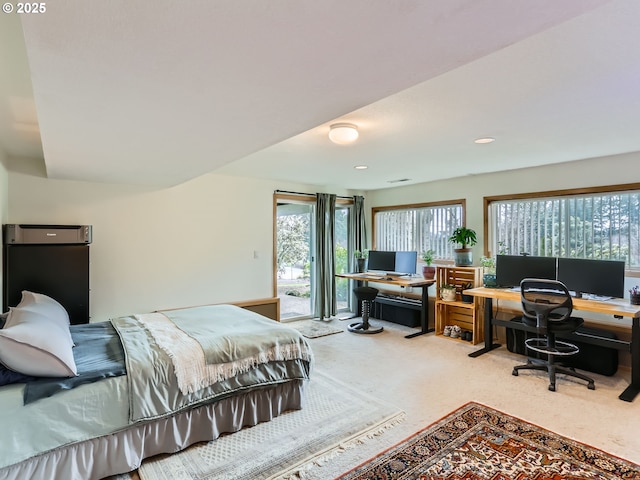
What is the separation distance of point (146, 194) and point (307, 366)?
Answer: 2.93 m

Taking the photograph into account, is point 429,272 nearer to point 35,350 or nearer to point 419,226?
point 419,226

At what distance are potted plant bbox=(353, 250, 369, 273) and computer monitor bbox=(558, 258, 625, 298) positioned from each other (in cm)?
299

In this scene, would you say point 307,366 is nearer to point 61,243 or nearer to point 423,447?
point 423,447

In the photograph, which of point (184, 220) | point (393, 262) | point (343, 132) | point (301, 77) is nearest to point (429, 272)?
point (393, 262)

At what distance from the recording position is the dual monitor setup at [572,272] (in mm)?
3441

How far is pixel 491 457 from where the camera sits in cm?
220

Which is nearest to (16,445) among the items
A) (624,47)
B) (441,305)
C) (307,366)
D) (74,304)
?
(307,366)

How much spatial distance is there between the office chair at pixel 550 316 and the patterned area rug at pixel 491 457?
39.9 inches

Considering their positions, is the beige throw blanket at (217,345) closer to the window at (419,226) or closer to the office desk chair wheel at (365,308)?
the office desk chair wheel at (365,308)

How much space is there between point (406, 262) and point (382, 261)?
0.46m

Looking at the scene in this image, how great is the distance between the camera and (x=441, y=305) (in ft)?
16.6

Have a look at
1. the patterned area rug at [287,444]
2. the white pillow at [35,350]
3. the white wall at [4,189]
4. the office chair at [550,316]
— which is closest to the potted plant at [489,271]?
the office chair at [550,316]

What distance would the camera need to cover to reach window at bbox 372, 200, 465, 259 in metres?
5.48

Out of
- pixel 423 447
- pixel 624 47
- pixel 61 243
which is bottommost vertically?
pixel 423 447
